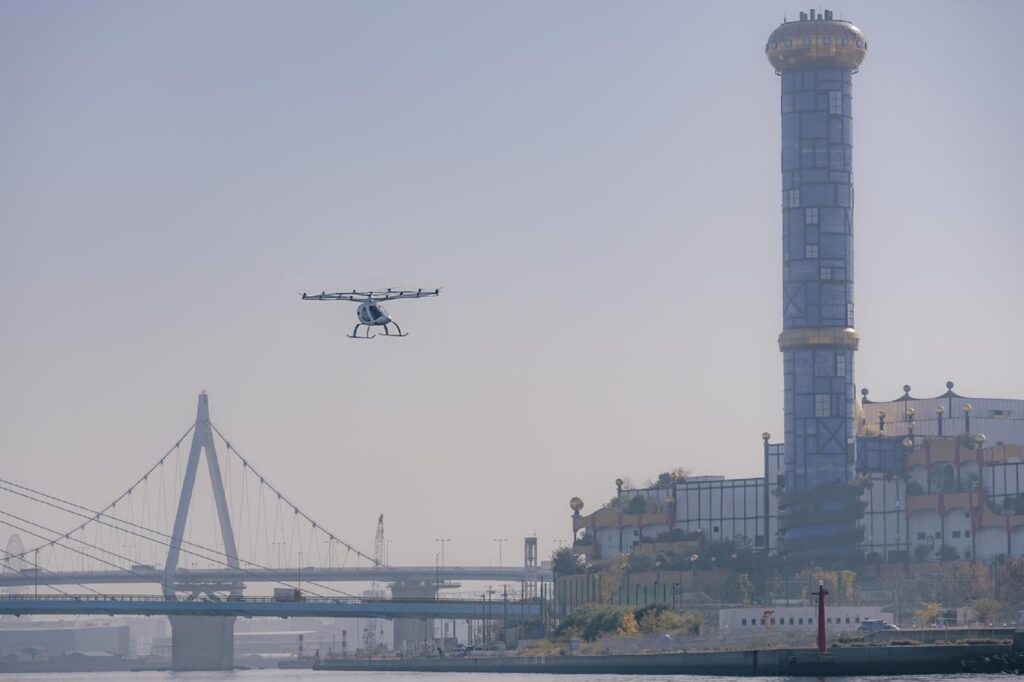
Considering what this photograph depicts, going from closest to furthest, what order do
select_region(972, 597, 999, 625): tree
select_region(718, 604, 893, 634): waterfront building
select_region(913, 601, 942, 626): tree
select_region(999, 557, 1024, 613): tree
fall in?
select_region(972, 597, 999, 625): tree → select_region(718, 604, 893, 634): waterfront building → select_region(913, 601, 942, 626): tree → select_region(999, 557, 1024, 613): tree

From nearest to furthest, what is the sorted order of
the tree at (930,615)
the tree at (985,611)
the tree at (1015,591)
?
1. the tree at (985,611)
2. the tree at (930,615)
3. the tree at (1015,591)

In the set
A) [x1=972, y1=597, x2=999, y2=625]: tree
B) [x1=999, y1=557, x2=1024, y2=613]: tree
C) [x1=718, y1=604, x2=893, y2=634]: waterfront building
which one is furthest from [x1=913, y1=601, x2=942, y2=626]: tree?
[x1=999, y1=557, x2=1024, y2=613]: tree

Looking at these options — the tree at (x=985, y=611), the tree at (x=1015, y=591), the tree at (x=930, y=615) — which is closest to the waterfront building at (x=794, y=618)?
the tree at (x=930, y=615)

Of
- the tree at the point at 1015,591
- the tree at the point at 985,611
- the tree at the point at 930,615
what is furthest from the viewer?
the tree at the point at 1015,591

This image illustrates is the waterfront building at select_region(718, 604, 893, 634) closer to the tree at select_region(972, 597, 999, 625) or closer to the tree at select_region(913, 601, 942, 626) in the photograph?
the tree at select_region(913, 601, 942, 626)

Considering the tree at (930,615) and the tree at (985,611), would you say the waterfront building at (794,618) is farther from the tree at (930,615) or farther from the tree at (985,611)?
the tree at (985,611)

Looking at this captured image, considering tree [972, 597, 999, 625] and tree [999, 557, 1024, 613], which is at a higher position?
tree [999, 557, 1024, 613]

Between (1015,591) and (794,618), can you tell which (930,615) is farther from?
(794,618)

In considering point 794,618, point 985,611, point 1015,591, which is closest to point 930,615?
point 1015,591

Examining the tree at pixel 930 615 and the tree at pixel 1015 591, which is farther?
the tree at pixel 1015 591

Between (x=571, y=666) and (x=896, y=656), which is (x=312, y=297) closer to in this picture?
(x=896, y=656)

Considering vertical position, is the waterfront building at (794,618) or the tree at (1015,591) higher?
the tree at (1015,591)
